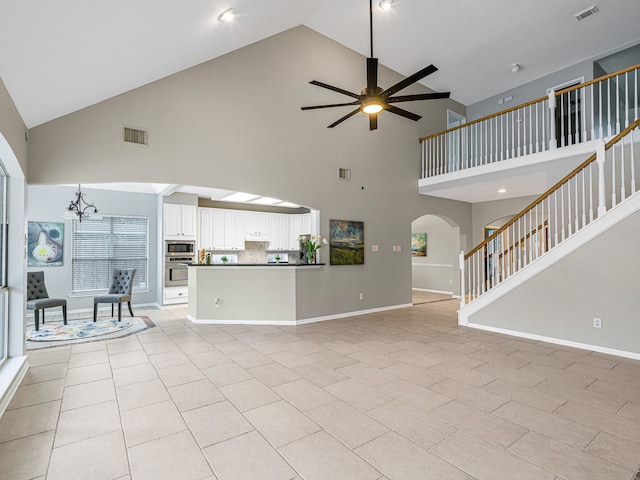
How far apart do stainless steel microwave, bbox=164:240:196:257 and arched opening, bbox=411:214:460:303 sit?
622 centimetres

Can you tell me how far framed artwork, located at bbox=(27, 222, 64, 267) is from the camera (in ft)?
22.0

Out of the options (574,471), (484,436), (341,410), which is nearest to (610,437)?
(574,471)

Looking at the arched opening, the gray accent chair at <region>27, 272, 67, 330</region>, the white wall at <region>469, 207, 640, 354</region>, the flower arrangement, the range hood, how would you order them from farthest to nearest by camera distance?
the arched opening
the range hood
the flower arrangement
the gray accent chair at <region>27, 272, 67, 330</region>
the white wall at <region>469, 207, 640, 354</region>

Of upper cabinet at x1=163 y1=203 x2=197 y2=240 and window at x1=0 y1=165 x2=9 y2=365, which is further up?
upper cabinet at x1=163 y1=203 x2=197 y2=240

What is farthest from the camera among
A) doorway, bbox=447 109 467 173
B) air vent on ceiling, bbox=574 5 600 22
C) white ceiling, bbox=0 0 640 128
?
doorway, bbox=447 109 467 173

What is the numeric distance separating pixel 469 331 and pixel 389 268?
233 centimetres

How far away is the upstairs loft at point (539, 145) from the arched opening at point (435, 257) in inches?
60.2

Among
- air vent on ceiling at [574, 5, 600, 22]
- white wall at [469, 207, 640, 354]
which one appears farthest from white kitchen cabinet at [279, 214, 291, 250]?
air vent on ceiling at [574, 5, 600, 22]

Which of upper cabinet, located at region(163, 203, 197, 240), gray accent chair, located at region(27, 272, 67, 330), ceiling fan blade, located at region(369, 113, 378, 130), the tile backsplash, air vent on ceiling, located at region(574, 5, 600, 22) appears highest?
air vent on ceiling, located at region(574, 5, 600, 22)

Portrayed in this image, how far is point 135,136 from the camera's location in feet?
15.3

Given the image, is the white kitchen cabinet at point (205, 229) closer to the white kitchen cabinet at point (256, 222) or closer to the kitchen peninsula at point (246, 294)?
the white kitchen cabinet at point (256, 222)

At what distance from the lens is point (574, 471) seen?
1.97m

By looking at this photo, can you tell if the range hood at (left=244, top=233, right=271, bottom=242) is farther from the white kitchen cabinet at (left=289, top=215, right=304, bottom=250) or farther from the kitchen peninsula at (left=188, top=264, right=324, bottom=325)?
the kitchen peninsula at (left=188, top=264, right=324, bottom=325)

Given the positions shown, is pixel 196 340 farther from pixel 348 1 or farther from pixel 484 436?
pixel 348 1
